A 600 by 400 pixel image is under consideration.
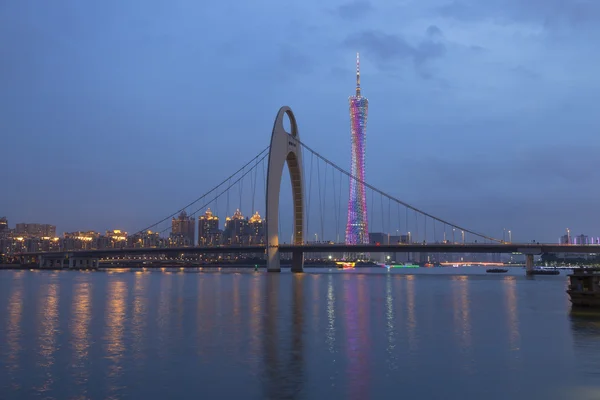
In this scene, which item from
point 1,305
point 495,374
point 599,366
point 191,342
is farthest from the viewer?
point 1,305

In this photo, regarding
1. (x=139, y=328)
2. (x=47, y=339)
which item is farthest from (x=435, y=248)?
(x=47, y=339)

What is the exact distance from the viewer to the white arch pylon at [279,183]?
91250 millimetres

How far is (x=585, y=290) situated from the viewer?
3506 centimetres

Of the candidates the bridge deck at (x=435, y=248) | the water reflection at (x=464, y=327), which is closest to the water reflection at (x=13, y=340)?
the water reflection at (x=464, y=327)

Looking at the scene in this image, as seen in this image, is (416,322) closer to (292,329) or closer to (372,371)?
(292,329)

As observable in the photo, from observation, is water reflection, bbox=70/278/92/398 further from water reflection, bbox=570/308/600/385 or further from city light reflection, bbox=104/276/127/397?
water reflection, bbox=570/308/600/385

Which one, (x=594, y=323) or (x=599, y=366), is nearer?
(x=599, y=366)

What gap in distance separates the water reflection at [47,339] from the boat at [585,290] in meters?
27.6

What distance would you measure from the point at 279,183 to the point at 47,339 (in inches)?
2941

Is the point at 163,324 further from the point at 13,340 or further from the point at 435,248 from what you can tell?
the point at 435,248

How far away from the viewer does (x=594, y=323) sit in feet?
85.9

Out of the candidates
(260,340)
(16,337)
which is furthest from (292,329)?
(16,337)

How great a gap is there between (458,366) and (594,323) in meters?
13.3

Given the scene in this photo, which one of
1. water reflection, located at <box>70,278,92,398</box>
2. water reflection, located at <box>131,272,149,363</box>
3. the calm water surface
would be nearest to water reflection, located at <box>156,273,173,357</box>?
the calm water surface
